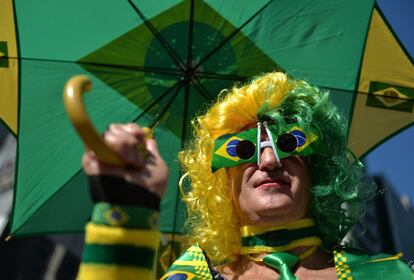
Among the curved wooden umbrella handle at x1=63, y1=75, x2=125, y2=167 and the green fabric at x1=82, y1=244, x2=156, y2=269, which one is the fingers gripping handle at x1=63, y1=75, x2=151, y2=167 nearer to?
the curved wooden umbrella handle at x1=63, y1=75, x2=125, y2=167

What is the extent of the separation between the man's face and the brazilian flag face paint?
A: 0.04 meters

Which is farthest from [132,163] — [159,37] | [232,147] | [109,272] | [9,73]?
[9,73]

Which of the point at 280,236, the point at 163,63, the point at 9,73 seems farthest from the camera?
the point at 163,63

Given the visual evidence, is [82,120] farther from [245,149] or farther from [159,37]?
[159,37]

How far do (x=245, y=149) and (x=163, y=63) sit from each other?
0.96m

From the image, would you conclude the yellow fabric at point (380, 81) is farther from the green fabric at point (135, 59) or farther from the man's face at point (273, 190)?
the man's face at point (273, 190)

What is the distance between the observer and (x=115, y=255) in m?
1.09

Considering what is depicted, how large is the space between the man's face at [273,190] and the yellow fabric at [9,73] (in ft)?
4.83

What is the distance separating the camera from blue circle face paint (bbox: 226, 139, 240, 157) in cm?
224

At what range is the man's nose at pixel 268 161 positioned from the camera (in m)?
2.14

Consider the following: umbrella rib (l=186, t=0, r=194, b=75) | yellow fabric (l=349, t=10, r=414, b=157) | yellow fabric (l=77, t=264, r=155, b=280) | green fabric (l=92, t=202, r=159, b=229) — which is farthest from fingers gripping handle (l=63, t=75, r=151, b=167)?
yellow fabric (l=349, t=10, r=414, b=157)

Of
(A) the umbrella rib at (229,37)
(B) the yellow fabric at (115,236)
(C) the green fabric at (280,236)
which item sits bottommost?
(B) the yellow fabric at (115,236)

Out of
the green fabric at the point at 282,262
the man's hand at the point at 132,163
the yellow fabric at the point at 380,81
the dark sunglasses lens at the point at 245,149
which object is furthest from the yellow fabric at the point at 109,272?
the yellow fabric at the point at 380,81

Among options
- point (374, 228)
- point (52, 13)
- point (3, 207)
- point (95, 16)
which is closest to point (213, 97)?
point (95, 16)
